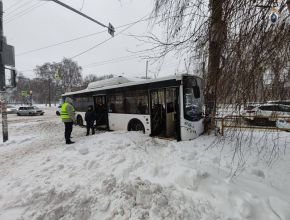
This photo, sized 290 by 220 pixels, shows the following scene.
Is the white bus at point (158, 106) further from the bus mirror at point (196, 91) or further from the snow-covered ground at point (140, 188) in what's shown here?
the snow-covered ground at point (140, 188)

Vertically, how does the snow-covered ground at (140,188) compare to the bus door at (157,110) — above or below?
below

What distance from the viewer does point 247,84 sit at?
2.03 meters

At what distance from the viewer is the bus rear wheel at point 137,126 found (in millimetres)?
6156

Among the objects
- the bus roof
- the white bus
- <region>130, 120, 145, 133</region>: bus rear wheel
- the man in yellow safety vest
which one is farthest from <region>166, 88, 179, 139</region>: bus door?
the man in yellow safety vest

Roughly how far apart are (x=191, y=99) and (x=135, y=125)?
2.86 meters

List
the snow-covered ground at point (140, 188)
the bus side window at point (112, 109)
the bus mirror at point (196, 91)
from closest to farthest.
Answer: the snow-covered ground at point (140, 188) < the bus mirror at point (196, 91) < the bus side window at point (112, 109)

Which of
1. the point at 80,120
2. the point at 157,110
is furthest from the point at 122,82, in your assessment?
the point at 80,120

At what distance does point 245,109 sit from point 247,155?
2.54m

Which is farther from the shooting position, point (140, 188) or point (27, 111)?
point (27, 111)

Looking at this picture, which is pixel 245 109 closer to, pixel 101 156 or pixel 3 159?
pixel 101 156

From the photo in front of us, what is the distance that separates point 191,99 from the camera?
515 centimetres

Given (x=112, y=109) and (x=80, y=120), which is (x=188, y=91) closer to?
(x=112, y=109)

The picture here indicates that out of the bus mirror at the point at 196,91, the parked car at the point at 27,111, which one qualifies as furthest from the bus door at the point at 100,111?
the parked car at the point at 27,111

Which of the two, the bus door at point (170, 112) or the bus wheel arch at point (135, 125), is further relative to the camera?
the bus wheel arch at point (135, 125)
